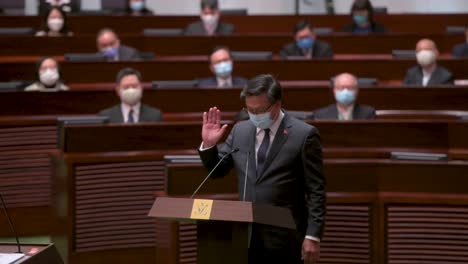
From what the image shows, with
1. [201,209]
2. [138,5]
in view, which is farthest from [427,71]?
[201,209]

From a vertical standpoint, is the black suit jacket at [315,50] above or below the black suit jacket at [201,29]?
below

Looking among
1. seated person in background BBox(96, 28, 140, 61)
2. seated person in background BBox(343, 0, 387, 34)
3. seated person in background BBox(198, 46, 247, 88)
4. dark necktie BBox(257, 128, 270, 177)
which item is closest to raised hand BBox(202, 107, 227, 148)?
dark necktie BBox(257, 128, 270, 177)

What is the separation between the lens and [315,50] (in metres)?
5.57

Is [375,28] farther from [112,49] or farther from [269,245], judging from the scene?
[269,245]

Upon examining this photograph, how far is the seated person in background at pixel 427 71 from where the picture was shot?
5.08 m

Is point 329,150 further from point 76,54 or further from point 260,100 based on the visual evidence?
point 76,54

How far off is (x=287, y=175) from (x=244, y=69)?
2.79 metres

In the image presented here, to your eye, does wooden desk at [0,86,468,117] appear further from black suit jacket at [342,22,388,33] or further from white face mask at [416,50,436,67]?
black suit jacket at [342,22,388,33]

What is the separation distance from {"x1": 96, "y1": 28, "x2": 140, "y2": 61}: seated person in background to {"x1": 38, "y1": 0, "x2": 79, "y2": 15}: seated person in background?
3.22ft

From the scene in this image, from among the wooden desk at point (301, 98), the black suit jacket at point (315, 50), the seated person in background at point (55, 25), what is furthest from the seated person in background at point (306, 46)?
the seated person in background at point (55, 25)

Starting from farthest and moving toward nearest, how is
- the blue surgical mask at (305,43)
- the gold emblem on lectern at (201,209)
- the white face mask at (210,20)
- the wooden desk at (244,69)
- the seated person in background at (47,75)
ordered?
the white face mask at (210,20) → the blue surgical mask at (305,43) → the wooden desk at (244,69) → the seated person in background at (47,75) → the gold emblem on lectern at (201,209)

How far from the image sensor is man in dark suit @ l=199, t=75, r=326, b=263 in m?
2.44

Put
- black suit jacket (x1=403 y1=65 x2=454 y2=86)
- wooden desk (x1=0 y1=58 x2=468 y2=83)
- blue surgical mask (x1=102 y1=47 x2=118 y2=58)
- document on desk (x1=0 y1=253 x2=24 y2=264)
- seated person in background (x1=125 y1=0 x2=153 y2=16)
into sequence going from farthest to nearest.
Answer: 1. seated person in background (x1=125 y1=0 x2=153 y2=16)
2. blue surgical mask (x1=102 y1=47 x2=118 y2=58)
3. wooden desk (x1=0 y1=58 x2=468 y2=83)
4. black suit jacket (x1=403 y1=65 x2=454 y2=86)
5. document on desk (x1=0 y1=253 x2=24 y2=264)

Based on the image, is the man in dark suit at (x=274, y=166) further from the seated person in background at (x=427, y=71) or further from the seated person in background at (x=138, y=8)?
the seated person in background at (x=138, y=8)
